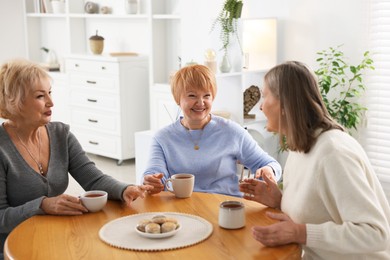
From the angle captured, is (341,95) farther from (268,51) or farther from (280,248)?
(280,248)

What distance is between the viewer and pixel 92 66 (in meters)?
5.91

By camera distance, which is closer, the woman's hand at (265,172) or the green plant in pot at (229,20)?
the woman's hand at (265,172)

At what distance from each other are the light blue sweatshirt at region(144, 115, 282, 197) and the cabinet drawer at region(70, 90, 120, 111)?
3.23 meters

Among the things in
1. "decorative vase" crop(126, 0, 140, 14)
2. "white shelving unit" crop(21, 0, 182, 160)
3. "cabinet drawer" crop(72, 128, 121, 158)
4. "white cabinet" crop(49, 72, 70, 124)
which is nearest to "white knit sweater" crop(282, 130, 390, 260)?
"white shelving unit" crop(21, 0, 182, 160)

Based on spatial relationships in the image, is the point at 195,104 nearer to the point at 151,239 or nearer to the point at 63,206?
the point at 63,206

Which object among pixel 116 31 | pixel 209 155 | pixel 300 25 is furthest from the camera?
pixel 116 31

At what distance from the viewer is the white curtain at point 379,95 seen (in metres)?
4.17

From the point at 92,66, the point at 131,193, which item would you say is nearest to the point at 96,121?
the point at 92,66

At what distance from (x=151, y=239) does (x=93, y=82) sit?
4357 mm

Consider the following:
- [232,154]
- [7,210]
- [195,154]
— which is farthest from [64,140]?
[232,154]

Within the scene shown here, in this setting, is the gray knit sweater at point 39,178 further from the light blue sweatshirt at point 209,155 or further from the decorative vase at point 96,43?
the decorative vase at point 96,43

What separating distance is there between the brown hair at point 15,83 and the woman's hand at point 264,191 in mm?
886

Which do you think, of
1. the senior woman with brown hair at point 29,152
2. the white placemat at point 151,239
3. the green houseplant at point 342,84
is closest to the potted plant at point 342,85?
the green houseplant at point 342,84

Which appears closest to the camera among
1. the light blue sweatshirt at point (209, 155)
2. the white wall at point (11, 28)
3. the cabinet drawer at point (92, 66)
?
the light blue sweatshirt at point (209, 155)
